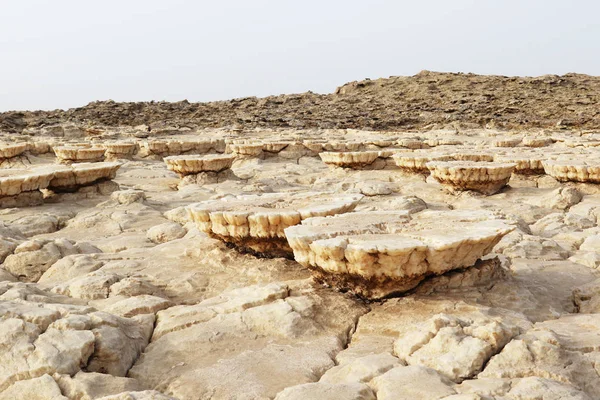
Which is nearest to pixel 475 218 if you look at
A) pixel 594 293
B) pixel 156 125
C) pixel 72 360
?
pixel 594 293

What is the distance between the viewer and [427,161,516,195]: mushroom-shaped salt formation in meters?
5.91

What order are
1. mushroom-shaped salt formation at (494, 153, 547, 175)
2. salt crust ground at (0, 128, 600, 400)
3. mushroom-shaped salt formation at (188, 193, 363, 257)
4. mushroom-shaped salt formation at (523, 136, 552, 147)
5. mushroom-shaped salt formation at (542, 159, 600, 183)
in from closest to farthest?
salt crust ground at (0, 128, 600, 400), mushroom-shaped salt formation at (188, 193, 363, 257), mushroom-shaped salt formation at (542, 159, 600, 183), mushroom-shaped salt formation at (494, 153, 547, 175), mushroom-shaped salt formation at (523, 136, 552, 147)

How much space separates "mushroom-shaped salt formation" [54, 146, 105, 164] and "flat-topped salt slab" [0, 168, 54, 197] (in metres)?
2.19

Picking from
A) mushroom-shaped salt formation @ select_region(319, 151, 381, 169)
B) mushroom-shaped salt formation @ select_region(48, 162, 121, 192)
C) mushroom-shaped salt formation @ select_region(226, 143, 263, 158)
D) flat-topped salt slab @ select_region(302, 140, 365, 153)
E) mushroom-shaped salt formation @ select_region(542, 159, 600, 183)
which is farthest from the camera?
flat-topped salt slab @ select_region(302, 140, 365, 153)

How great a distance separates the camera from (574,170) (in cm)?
604

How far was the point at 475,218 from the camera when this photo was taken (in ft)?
11.0

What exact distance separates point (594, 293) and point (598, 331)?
0.69 meters

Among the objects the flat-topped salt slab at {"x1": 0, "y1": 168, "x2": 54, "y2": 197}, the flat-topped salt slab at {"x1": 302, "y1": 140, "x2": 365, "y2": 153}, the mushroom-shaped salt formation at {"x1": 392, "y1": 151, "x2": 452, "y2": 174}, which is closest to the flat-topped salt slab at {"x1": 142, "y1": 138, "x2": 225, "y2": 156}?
the flat-topped salt slab at {"x1": 302, "y1": 140, "x2": 365, "y2": 153}

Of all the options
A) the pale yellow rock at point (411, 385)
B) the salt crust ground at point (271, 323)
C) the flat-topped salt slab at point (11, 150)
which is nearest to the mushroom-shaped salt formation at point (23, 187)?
the salt crust ground at point (271, 323)

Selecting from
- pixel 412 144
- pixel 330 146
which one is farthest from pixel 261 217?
pixel 412 144

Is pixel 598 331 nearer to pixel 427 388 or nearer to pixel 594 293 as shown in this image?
pixel 594 293

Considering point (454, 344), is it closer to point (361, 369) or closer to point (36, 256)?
point (361, 369)

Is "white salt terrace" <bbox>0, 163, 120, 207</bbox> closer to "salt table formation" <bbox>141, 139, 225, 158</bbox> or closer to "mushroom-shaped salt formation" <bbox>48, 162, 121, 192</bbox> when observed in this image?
"mushroom-shaped salt formation" <bbox>48, 162, 121, 192</bbox>

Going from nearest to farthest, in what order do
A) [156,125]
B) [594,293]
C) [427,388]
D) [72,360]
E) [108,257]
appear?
[427,388], [72,360], [594,293], [108,257], [156,125]
